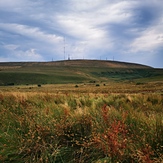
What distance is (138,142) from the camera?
146 inches

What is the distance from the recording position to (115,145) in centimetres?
317

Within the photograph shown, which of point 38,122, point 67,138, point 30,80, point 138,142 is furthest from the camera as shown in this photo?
point 30,80

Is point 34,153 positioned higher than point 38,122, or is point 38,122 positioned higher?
point 38,122

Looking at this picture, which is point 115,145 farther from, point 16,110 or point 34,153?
point 16,110

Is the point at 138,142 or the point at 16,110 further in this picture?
the point at 16,110

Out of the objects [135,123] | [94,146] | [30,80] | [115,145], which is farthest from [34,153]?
[30,80]

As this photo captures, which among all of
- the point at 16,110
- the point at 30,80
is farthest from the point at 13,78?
the point at 16,110

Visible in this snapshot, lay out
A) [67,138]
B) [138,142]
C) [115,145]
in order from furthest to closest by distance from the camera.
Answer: [67,138], [138,142], [115,145]

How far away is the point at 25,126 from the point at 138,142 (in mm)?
2798

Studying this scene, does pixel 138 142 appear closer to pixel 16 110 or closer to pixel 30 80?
pixel 16 110

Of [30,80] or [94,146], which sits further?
[30,80]

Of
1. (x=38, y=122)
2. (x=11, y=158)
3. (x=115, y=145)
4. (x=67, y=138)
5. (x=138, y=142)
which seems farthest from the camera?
(x=38, y=122)

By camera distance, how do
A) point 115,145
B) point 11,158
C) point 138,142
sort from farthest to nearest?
point 11,158 < point 138,142 < point 115,145

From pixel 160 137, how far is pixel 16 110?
17.6ft
